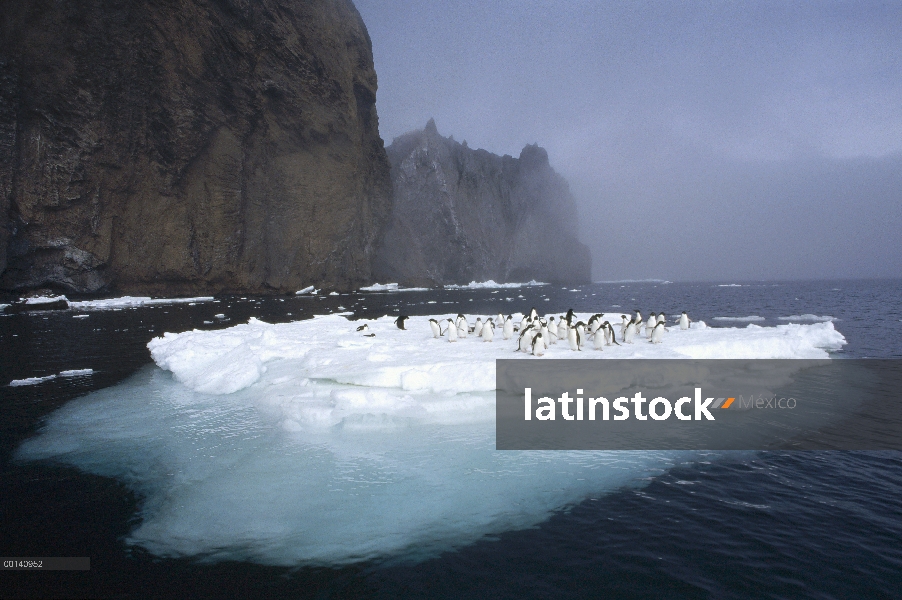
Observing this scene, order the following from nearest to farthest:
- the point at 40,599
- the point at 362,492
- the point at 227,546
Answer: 1. the point at 40,599
2. the point at 227,546
3. the point at 362,492

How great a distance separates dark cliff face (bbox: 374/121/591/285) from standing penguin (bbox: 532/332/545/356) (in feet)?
225

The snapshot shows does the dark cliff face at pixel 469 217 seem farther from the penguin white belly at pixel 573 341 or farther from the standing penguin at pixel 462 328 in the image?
the penguin white belly at pixel 573 341

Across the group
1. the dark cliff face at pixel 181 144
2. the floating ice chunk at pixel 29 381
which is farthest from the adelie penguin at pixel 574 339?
the dark cliff face at pixel 181 144

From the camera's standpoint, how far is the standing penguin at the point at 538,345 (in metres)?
12.5

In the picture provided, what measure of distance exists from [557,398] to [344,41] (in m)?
69.5

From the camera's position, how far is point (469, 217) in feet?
374

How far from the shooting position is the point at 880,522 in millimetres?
5926

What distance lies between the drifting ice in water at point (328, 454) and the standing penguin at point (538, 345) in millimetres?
408

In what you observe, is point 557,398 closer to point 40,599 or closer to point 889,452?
point 889,452

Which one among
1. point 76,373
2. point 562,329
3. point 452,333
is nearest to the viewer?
point 76,373

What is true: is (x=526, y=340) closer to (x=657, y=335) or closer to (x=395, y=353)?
(x=395, y=353)

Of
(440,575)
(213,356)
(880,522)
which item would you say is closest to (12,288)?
(213,356)

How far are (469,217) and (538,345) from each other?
10377 cm

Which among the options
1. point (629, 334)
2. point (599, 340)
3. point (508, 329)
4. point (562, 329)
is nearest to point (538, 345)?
point (599, 340)
